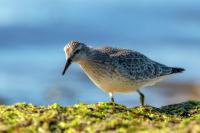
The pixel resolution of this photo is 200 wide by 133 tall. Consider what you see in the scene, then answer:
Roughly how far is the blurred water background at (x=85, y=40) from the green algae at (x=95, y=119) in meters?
10.4

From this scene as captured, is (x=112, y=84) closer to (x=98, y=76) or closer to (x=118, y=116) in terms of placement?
(x=98, y=76)

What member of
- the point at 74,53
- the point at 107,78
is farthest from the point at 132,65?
the point at 74,53

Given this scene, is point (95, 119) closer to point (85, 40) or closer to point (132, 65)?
point (132, 65)

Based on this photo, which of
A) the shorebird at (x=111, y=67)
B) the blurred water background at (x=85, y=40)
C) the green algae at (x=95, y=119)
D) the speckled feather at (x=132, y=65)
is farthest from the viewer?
the blurred water background at (x=85, y=40)

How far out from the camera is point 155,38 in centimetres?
2855

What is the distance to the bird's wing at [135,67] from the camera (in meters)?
11.1

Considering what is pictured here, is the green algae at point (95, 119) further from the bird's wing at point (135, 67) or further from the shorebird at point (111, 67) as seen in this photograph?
the bird's wing at point (135, 67)

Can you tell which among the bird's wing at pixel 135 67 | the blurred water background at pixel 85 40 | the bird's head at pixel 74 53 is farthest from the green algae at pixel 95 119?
the blurred water background at pixel 85 40

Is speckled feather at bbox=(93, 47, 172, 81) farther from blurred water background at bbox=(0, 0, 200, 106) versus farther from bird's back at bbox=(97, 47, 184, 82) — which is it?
blurred water background at bbox=(0, 0, 200, 106)

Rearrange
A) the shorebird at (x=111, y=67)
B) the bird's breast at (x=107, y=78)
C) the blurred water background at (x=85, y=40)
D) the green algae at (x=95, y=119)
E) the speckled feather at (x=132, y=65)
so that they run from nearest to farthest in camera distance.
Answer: the green algae at (x=95, y=119)
the bird's breast at (x=107, y=78)
the shorebird at (x=111, y=67)
the speckled feather at (x=132, y=65)
the blurred water background at (x=85, y=40)

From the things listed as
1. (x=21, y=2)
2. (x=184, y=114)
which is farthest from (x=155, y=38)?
(x=184, y=114)

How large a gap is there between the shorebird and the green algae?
1.41 metres

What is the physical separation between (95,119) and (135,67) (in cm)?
365

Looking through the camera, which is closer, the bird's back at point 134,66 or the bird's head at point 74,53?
the bird's head at point 74,53
